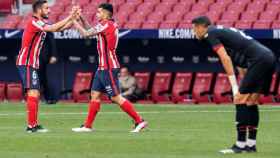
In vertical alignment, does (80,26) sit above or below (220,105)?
above

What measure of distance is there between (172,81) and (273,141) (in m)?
14.4

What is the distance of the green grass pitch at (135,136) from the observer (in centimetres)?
1310

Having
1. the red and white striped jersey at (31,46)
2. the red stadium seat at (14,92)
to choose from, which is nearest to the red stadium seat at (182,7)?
the red stadium seat at (14,92)

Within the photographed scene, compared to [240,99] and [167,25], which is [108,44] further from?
[167,25]

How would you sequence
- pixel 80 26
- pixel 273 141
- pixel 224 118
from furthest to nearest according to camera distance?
1. pixel 224 118
2. pixel 80 26
3. pixel 273 141

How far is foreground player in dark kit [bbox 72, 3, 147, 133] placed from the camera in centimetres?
1661

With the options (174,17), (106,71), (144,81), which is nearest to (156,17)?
(174,17)

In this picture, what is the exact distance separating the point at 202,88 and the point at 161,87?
117cm

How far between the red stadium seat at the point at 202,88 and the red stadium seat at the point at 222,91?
263 millimetres

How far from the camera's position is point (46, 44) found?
2720 cm

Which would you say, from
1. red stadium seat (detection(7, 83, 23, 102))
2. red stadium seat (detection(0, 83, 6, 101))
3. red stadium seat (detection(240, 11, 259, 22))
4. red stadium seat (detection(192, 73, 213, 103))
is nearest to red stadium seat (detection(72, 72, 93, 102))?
Answer: red stadium seat (detection(7, 83, 23, 102))

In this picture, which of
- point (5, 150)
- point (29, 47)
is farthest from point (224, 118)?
point (5, 150)

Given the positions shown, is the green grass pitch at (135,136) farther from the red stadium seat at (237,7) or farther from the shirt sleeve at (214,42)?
the red stadium seat at (237,7)

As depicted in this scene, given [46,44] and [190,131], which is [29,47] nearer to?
[190,131]
